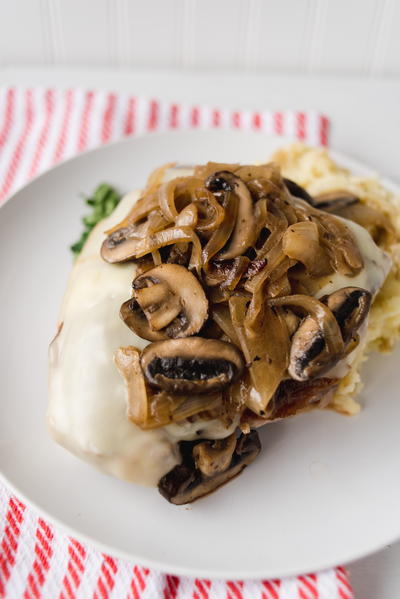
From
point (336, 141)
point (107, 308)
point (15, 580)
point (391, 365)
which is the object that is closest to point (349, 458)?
point (391, 365)

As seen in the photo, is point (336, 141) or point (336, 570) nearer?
point (336, 570)

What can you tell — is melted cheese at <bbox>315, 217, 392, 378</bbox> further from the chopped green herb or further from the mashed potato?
the chopped green herb

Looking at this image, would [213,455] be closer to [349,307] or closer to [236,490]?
[236,490]

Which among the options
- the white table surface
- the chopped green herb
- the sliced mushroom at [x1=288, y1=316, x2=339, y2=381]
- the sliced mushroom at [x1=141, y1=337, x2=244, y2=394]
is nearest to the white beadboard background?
the white table surface

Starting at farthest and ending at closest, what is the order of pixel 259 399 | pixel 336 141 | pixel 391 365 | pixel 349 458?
pixel 336 141, pixel 391 365, pixel 349 458, pixel 259 399

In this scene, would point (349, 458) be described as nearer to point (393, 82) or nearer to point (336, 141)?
point (336, 141)
